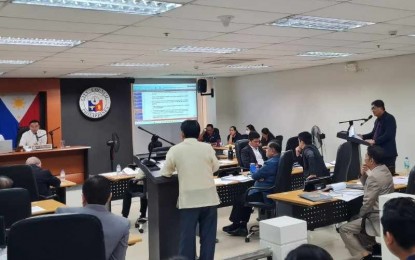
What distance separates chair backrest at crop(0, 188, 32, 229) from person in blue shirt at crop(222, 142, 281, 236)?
8.43ft

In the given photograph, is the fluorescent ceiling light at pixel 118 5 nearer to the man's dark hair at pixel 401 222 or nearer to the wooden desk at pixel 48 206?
the wooden desk at pixel 48 206

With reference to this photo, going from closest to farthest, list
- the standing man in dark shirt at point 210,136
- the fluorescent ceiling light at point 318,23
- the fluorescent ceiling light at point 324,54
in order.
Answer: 1. the fluorescent ceiling light at point 318,23
2. the fluorescent ceiling light at point 324,54
3. the standing man in dark shirt at point 210,136

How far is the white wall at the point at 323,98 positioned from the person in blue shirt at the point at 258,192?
174 inches

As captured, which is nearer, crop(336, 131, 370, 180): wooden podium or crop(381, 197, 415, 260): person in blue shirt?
crop(381, 197, 415, 260): person in blue shirt

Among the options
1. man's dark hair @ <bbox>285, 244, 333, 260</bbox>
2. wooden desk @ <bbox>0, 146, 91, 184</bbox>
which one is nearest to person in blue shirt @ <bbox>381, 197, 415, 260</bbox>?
man's dark hair @ <bbox>285, 244, 333, 260</bbox>

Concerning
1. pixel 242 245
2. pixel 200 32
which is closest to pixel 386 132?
pixel 242 245

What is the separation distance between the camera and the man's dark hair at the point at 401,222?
1.73 meters

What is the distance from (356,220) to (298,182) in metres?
2.03

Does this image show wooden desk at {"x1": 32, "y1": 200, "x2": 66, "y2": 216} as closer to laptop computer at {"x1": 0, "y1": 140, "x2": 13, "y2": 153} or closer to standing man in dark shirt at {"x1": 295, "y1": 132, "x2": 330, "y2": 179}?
standing man in dark shirt at {"x1": 295, "y1": 132, "x2": 330, "y2": 179}

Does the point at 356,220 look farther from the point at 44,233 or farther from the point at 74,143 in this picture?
the point at 74,143

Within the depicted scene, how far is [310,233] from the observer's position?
5.32m

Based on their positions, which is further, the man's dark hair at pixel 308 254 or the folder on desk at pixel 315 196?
the folder on desk at pixel 315 196

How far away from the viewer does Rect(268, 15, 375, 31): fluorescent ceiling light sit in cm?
448

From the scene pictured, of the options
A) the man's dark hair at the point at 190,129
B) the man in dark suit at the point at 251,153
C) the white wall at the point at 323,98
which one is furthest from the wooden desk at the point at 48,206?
the white wall at the point at 323,98
